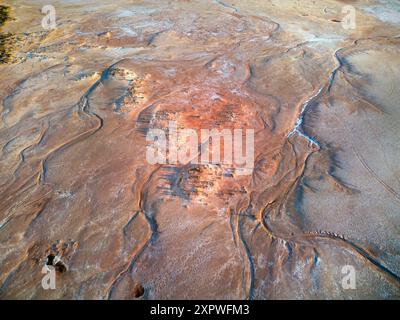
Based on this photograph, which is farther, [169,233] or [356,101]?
[356,101]

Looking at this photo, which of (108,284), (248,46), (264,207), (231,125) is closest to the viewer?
(108,284)

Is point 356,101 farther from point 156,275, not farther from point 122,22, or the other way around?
point 122,22

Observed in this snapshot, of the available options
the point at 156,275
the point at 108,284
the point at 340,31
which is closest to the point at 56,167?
the point at 108,284

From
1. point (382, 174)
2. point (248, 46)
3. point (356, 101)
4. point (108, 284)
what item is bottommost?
point (108, 284)

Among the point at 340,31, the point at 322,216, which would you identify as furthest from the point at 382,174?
the point at 340,31

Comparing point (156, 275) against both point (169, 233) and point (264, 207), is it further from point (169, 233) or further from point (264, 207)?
point (264, 207)

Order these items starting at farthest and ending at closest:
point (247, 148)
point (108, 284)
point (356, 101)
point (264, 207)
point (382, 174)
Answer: point (356, 101), point (247, 148), point (382, 174), point (264, 207), point (108, 284)

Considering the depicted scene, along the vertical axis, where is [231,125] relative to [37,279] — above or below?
above
